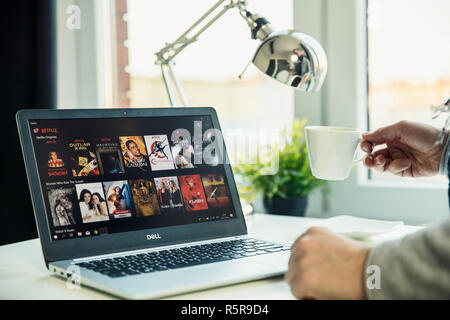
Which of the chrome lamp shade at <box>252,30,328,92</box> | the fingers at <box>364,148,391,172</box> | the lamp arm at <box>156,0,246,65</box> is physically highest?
the lamp arm at <box>156,0,246,65</box>

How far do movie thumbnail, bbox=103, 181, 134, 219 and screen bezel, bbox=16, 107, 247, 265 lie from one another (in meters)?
0.04

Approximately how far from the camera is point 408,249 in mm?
571

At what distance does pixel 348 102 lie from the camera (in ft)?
5.06

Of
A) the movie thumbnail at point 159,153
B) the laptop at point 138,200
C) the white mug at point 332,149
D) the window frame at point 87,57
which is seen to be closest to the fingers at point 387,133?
the white mug at point 332,149

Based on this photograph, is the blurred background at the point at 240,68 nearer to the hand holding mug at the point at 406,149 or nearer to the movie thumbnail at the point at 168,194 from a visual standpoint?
the hand holding mug at the point at 406,149

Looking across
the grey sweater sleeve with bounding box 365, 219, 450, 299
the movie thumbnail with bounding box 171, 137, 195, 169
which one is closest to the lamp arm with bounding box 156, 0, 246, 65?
the movie thumbnail with bounding box 171, 137, 195, 169

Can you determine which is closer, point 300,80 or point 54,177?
point 54,177

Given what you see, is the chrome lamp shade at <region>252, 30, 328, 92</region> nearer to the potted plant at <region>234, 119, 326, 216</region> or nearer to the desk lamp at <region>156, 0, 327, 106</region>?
the desk lamp at <region>156, 0, 327, 106</region>

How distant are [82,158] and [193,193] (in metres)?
0.22

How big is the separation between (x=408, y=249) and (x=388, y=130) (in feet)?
1.92

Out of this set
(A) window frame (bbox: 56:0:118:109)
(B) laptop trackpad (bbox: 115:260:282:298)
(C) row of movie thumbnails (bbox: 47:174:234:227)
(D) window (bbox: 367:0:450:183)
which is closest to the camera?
(B) laptop trackpad (bbox: 115:260:282:298)

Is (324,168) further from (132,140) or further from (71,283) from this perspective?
(71,283)

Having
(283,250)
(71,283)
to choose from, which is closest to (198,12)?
(283,250)

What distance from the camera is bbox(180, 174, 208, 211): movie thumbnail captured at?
0.99m
